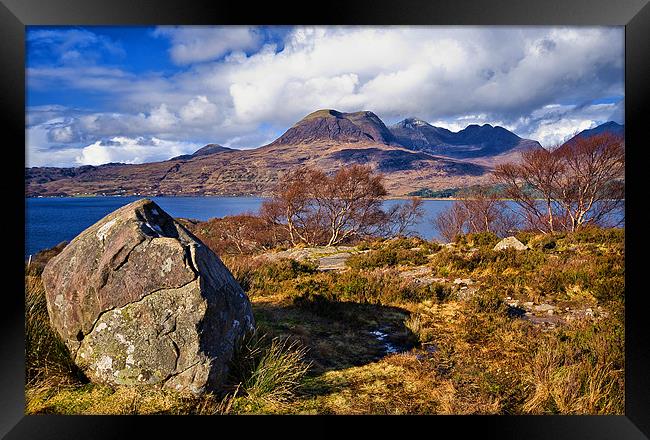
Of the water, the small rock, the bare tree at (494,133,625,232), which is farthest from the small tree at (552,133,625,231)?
the small rock

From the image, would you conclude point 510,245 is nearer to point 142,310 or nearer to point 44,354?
point 142,310

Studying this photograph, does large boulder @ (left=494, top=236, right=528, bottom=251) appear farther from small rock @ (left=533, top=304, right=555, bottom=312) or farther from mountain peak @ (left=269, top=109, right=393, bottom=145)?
mountain peak @ (left=269, top=109, right=393, bottom=145)

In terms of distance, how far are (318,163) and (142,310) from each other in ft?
189

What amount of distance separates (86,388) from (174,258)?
4.58 ft

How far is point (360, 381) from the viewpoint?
4.10 meters

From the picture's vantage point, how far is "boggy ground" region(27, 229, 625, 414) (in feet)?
11.8

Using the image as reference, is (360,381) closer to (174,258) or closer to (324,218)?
(174,258)

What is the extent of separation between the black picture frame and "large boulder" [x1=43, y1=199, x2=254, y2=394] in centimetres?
70

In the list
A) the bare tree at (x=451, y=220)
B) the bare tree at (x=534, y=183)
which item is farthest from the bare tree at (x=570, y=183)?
the bare tree at (x=451, y=220)

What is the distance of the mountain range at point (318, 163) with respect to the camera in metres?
38.0
